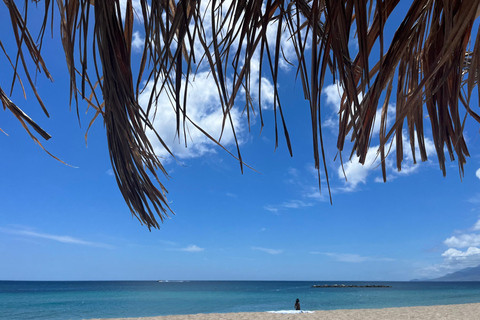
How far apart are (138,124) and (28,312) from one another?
3121cm

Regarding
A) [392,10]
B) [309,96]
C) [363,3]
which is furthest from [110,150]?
[392,10]

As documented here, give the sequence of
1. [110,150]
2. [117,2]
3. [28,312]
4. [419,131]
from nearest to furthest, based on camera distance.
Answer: [117,2], [110,150], [419,131], [28,312]

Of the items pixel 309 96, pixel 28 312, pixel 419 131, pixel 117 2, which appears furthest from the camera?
pixel 28 312

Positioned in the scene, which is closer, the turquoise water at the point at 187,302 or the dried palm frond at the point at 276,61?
the dried palm frond at the point at 276,61

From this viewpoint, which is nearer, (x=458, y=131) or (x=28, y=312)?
(x=458, y=131)

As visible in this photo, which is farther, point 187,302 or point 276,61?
point 187,302

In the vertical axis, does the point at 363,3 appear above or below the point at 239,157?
above

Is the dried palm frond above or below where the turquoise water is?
below

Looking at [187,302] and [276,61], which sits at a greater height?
[187,302]

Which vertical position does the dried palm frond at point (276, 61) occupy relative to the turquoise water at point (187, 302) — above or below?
below

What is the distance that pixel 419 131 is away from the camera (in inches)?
44.7

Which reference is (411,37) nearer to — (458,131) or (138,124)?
(458,131)

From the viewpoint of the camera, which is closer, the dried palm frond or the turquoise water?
the dried palm frond

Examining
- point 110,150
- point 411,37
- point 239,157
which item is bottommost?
point 239,157
